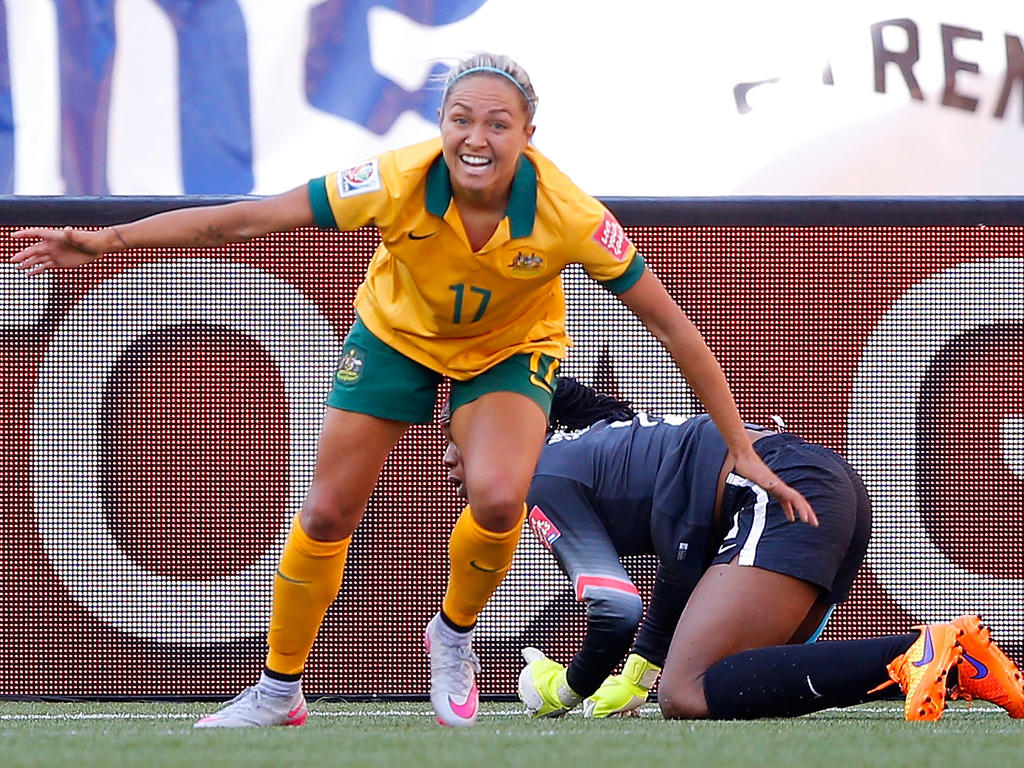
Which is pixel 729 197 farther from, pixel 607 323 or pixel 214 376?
pixel 214 376

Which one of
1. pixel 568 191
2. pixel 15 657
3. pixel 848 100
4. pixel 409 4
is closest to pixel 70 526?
pixel 15 657

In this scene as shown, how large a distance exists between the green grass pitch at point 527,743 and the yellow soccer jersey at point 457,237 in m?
0.82

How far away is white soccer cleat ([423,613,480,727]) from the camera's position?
3467 mm

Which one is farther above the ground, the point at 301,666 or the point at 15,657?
the point at 301,666

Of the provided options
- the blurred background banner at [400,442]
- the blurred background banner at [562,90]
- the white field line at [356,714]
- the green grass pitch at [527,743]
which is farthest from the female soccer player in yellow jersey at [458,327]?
the blurred background banner at [562,90]

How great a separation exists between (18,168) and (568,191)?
8.54ft

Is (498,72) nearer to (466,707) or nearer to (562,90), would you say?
(466,707)

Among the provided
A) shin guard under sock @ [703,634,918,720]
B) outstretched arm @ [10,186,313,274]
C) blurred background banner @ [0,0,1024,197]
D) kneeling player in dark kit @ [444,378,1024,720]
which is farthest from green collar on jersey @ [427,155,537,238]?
blurred background banner @ [0,0,1024,197]

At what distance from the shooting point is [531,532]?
4262 mm

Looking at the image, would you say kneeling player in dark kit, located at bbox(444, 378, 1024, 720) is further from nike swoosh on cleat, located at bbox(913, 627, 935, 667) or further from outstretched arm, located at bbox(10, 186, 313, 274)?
outstretched arm, located at bbox(10, 186, 313, 274)

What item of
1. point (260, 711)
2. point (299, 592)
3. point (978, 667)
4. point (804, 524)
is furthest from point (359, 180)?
point (978, 667)

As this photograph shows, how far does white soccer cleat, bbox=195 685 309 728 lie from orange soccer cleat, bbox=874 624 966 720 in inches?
47.4

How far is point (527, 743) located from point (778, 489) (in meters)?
0.76

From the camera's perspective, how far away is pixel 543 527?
12.3 feet
